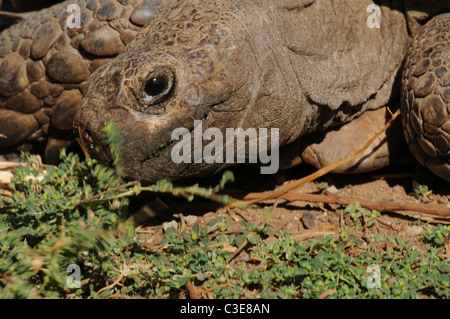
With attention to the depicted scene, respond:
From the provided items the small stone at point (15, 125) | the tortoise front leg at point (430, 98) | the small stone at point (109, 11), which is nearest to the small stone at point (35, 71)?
the small stone at point (15, 125)

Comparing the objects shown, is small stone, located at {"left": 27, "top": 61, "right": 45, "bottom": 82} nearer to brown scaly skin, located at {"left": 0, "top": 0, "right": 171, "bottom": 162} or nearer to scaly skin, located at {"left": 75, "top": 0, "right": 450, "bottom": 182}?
brown scaly skin, located at {"left": 0, "top": 0, "right": 171, "bottom": 162}

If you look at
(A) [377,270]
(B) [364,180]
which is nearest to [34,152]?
(B) [364,180]

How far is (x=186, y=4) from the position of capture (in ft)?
7.86

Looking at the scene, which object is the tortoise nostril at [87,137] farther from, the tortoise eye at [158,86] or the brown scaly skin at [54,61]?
the brown scaly skin at [54,61]

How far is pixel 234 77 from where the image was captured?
222 cm

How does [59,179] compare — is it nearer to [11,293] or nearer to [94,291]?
[94,291]

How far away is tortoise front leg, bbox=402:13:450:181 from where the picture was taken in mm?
2684

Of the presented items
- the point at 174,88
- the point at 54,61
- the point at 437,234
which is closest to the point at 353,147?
the point at 437,234

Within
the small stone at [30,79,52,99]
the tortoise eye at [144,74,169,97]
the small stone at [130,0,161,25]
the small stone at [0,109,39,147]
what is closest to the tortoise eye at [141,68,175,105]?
the tortoise eye at [144,74,169,97]

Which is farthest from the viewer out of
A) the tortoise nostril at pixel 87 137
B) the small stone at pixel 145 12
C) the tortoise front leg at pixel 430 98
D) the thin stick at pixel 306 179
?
the small stone at pixel 145 12

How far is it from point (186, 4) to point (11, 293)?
1.34m

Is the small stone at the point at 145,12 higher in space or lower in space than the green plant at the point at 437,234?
higher

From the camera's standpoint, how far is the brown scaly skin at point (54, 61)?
9.89ft

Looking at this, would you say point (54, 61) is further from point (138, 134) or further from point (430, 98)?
point (430, 98)
